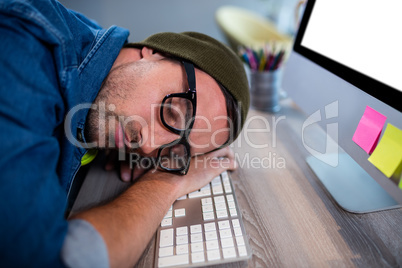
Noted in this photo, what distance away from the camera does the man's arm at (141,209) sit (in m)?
0.47

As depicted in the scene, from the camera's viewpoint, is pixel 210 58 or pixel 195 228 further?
pixel 210 58

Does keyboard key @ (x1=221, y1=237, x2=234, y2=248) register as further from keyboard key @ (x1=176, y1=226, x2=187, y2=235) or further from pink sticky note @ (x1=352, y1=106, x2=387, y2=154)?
pink sticky note @ (x1=352, y1=106, x2=387, y2=154)

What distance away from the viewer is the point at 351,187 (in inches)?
24.7

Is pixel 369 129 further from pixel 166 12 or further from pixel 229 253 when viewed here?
pixel 166 12

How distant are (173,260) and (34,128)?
1.15 ft

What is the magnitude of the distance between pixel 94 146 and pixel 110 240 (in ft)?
1.15

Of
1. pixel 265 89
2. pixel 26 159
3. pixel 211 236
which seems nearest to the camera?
pixel 26 159

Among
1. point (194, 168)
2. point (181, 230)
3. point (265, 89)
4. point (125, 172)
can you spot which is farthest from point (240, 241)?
point (265, 89)

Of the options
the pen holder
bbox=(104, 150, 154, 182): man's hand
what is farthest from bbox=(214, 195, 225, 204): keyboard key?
the pen holder

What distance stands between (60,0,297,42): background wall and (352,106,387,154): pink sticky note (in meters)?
2.82

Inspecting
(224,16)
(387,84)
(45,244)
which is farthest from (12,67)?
(224,16)

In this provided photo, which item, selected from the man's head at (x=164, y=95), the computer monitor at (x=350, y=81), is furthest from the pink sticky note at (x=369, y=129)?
the man's head at (x=164, y=95)

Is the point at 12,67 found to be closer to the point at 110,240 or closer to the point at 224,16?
the point at 110,240

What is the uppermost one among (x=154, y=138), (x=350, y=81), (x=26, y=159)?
(x=350, y=81)
